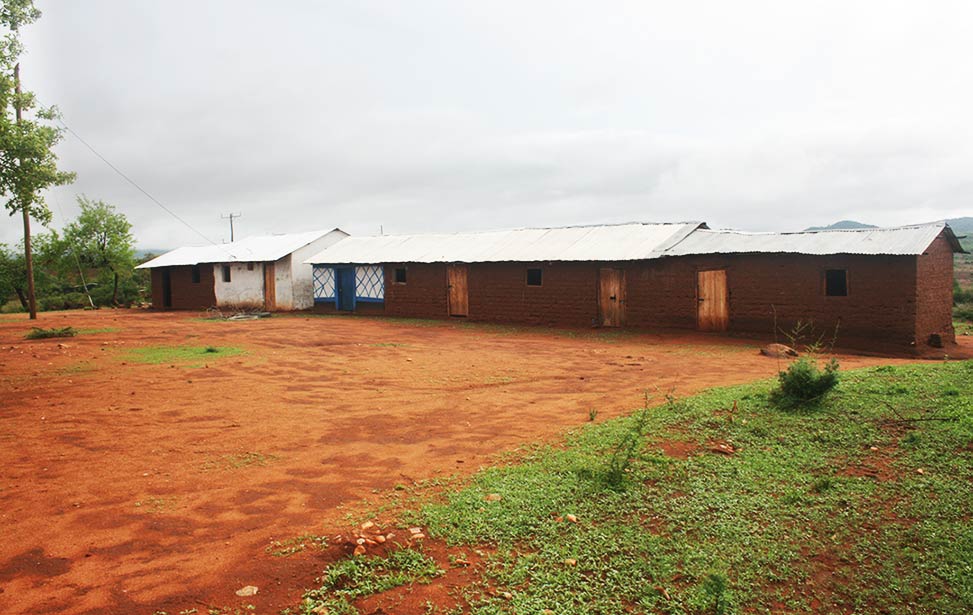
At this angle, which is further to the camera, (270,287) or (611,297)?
(270,287)

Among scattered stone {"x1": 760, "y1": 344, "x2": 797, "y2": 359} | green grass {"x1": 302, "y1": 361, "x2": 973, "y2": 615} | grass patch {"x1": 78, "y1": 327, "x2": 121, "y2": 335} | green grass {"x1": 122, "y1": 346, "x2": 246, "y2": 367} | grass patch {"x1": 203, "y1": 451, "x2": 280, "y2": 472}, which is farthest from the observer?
grass patch {"x1": 78, "y1": 327, "x2": 121, "y2": 335}

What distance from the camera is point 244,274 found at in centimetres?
3072

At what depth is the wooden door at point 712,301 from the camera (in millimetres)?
17688

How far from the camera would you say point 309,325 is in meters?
22.8

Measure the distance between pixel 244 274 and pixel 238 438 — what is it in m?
25.1

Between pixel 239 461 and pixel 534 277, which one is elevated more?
pixel 534 277

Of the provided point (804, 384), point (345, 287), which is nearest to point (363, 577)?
point (804, 384)

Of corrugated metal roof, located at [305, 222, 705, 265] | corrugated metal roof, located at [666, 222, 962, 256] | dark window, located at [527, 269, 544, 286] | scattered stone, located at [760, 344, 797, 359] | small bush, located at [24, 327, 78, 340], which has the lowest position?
scattered stone, located at [760, 344, 797, 359]

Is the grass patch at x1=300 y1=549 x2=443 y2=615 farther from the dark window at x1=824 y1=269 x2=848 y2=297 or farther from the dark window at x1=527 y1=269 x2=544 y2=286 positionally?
the dark window at x1=527 y1=269 x2=544 y2=286

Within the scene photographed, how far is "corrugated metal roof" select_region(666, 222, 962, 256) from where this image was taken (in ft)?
49.1

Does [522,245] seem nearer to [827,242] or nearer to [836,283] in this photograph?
[827,242]

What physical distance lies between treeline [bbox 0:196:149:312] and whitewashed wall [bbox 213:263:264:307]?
12348 mm

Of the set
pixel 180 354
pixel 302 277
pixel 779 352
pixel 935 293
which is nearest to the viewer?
pixel 779 352

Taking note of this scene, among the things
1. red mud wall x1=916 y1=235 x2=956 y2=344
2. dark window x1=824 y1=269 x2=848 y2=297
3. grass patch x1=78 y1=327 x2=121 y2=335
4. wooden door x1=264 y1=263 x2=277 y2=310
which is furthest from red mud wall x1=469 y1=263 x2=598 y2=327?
grass patch x1=78 y1=327 x2=121 y2=335
